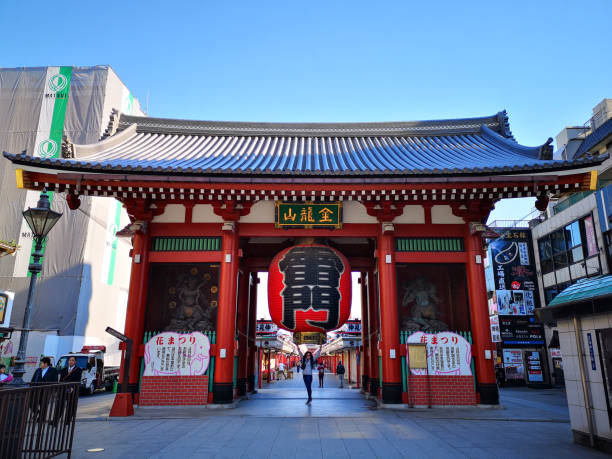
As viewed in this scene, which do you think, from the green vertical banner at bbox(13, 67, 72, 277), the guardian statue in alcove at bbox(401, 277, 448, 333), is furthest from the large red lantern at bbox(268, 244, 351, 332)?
the green vertical banner at bbox(13, 67, 72, 277)

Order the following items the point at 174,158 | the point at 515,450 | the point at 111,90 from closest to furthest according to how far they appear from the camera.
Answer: the point at 515,450
the point at 174,158
the point at 111,90

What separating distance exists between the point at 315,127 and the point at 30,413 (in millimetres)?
15338

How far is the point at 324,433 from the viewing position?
8117mm

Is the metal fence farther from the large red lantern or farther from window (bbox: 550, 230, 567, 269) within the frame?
window (bbox: 550, 230, 567, 269)

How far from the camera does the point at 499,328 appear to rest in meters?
26.7

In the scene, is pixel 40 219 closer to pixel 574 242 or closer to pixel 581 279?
pixel 581 279

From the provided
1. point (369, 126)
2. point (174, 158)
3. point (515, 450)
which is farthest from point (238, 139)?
point (515, 450)

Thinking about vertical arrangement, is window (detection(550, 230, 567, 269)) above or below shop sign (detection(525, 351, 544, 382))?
above

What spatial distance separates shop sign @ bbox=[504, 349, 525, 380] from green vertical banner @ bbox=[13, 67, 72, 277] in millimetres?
33727

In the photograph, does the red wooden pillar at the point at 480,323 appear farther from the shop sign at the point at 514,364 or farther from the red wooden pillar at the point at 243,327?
the shop sign at the point at 514,364

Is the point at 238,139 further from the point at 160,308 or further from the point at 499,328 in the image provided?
the point at 499,328

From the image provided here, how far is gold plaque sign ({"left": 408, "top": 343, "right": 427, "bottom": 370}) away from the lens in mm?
11559

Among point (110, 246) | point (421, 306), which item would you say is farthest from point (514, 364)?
point (110, 246)

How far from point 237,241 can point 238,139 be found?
21.9ft
